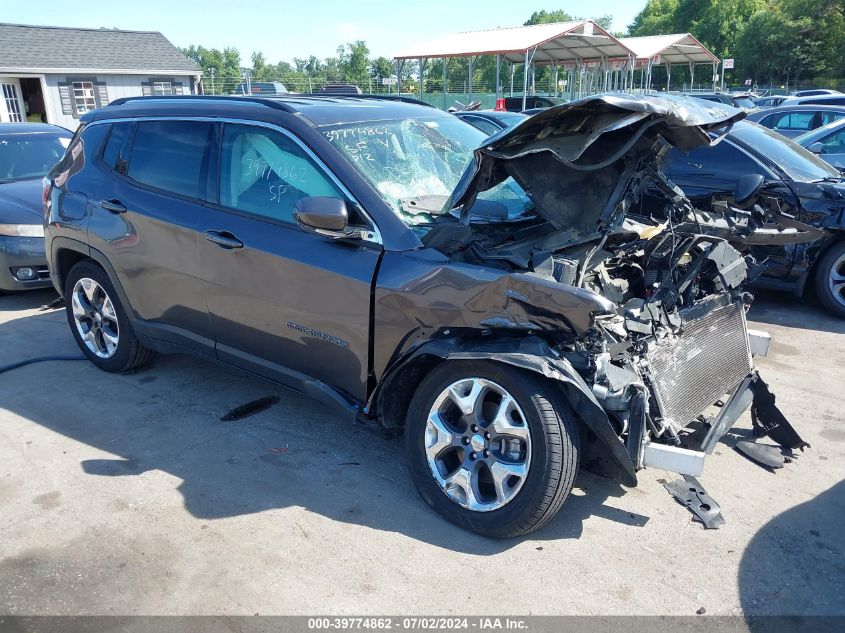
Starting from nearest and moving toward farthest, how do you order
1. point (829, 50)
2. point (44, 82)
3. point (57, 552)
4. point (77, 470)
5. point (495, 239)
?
point (57, 552) < point (495, 239) < point (77, 470) < point (44, 82) < point (829, 50)

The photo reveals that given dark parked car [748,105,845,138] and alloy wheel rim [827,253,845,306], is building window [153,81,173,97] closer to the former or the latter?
dark parked car [748,105,845,138]

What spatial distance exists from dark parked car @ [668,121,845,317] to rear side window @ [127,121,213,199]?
4.18 m

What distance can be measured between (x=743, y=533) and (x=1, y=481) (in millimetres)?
4015

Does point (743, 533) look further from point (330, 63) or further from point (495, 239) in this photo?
point (330, 63)

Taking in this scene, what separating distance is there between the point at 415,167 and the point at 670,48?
36016mm

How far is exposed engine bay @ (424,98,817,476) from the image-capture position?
3.17 metres

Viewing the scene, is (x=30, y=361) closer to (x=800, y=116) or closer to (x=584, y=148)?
(x=584, y=148)

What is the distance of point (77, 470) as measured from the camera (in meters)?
3.91

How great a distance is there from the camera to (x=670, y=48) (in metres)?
34.9

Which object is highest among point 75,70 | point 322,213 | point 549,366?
point 75,70

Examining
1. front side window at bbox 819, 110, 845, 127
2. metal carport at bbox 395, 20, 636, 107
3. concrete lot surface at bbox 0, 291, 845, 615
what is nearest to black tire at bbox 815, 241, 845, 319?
concrete lot surface at bbox 0, 291, 845, 615

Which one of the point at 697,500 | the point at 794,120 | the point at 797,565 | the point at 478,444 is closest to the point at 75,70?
the point at 794,120

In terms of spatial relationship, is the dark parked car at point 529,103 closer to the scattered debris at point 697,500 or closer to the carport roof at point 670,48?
the carport roof at point 670,48

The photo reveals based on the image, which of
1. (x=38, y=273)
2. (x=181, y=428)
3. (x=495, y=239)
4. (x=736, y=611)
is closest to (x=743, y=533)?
(x=736, y=611)
